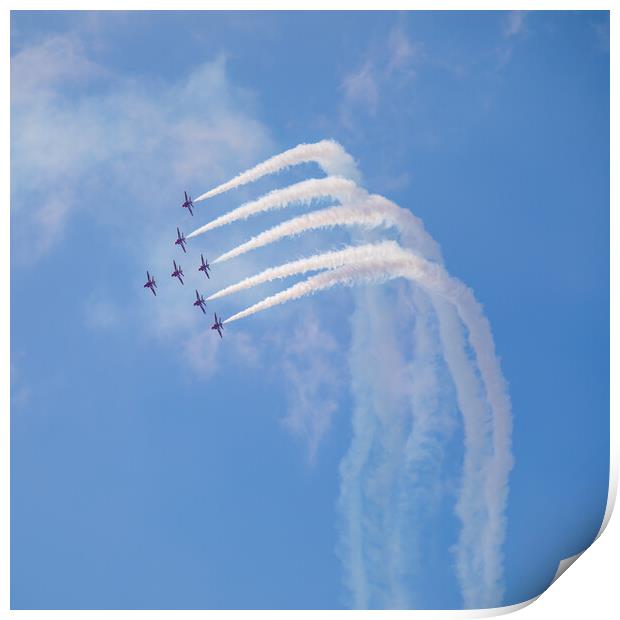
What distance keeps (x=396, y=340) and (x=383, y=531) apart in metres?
3.22

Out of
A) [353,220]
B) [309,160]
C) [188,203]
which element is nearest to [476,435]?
[353,220]

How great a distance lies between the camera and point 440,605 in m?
17.3

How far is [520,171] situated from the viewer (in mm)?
17781

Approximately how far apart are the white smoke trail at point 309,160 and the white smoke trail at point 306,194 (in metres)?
0.19

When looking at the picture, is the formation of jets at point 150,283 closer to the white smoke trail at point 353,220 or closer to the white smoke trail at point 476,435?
the white smoke trail at point 353,220

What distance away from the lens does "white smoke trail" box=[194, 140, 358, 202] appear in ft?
57.7

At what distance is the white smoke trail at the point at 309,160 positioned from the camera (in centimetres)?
1759

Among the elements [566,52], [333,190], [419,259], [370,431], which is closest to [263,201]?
[333,190]

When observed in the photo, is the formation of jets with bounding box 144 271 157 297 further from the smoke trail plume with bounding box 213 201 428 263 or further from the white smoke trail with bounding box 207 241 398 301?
the white smoke trail with bounding box 207 241 398 301

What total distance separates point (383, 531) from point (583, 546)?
3268mm

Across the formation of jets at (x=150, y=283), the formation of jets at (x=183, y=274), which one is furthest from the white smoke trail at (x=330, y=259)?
the formation of jets at (x=150, y=283)
